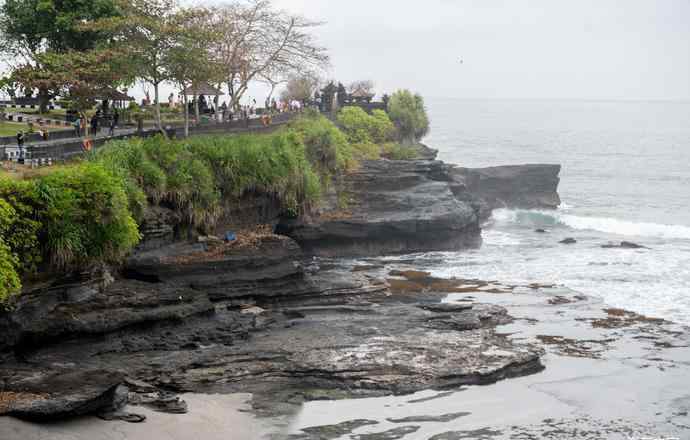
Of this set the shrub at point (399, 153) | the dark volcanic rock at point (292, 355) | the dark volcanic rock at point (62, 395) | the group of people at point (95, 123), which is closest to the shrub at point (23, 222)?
the dark volcanic rock at point (292, 355)

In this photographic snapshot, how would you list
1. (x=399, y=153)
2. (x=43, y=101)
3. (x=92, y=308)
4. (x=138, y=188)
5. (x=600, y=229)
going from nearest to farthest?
1. (x=92, y=308)
2. (x=138, y=188)
3. (x=43, y=101)
4. (x=399, y=153)
5. (x=600, y=229)

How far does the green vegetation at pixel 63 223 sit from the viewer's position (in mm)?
21547

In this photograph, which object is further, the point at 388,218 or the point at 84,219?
the point at 388,218

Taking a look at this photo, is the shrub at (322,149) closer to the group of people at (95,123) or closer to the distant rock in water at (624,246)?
the group of people at (95,123)

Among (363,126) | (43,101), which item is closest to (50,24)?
(43,101)

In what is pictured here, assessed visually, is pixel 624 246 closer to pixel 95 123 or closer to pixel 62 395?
pixel 95 123

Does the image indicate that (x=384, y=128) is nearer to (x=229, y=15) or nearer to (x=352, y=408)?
(x=229, y=15)

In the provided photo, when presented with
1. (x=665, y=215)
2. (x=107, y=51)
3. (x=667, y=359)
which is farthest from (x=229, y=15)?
(x=665, y=215)

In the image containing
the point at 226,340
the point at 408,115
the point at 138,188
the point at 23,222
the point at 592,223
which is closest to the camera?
the point at 23,222

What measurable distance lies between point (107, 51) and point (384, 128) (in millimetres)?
25749

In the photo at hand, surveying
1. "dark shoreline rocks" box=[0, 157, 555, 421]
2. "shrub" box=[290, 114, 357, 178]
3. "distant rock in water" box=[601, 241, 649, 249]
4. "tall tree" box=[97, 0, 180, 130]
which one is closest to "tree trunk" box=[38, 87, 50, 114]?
"tall tree" box=[97, 0, 180, 130]

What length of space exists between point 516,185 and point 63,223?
4836cm

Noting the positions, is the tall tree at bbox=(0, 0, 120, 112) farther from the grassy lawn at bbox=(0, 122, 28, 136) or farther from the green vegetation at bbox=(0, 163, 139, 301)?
the green vegetation at bbox=(0, 163, 139, 301)

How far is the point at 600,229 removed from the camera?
197 ft
